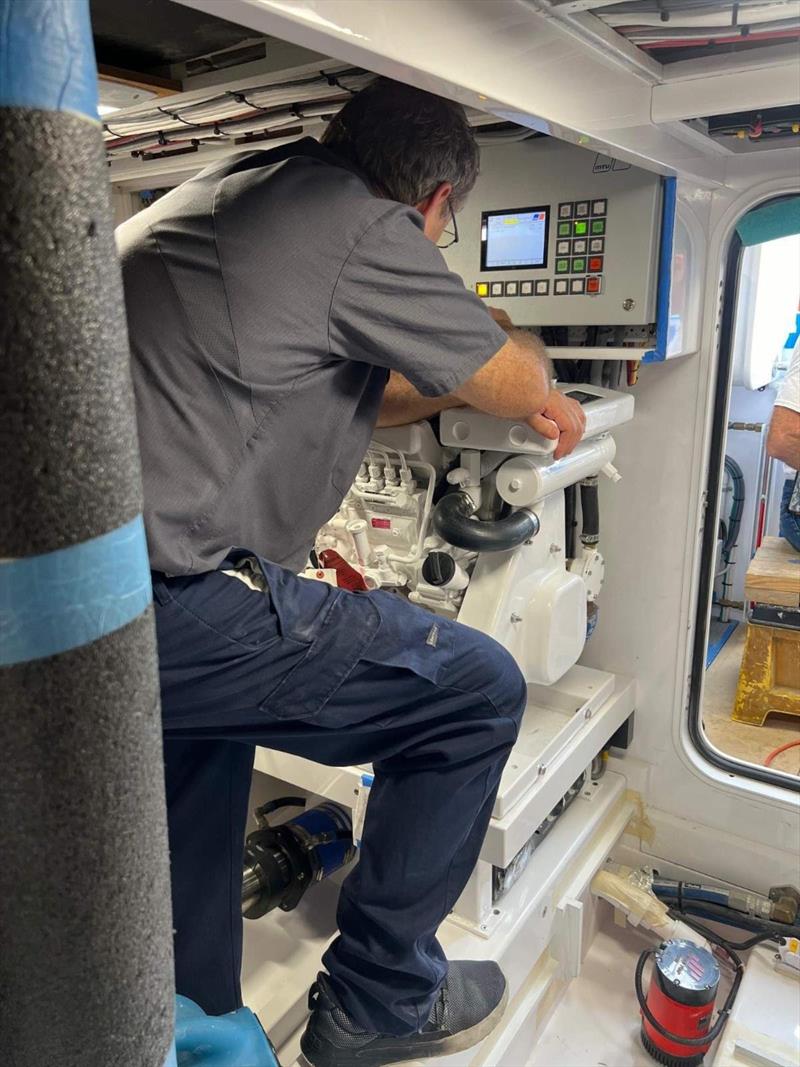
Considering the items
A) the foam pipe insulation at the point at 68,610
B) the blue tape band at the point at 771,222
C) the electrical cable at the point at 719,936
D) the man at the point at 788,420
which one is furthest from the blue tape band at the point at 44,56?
the man at the point at 788,420

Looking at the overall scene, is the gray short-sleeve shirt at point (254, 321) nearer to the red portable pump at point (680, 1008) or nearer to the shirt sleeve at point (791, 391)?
the red portable pump at point (680, 1008)

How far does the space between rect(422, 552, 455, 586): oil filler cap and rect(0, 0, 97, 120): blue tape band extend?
2.00 m

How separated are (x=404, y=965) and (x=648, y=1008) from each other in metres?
1.26

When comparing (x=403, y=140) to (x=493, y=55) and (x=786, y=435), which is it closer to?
(x=493, y=55)

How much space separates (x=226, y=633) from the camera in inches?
55.1

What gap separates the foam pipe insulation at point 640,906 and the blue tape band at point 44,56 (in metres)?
3.03

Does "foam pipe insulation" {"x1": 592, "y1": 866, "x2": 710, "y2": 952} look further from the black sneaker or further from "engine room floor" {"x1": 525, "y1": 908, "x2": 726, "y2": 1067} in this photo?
the black sneaker

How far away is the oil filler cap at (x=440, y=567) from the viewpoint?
2.38 metres

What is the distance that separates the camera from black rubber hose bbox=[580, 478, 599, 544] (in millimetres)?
2928

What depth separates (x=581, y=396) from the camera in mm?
2604

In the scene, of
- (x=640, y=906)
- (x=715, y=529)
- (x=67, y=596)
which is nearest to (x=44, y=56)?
(x=67, y=596)

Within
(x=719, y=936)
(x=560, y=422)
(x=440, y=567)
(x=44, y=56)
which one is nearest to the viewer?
(x=44, y=56)

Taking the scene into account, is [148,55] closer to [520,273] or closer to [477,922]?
[520,273]

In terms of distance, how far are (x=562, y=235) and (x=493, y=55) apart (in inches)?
54.1
